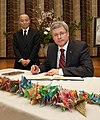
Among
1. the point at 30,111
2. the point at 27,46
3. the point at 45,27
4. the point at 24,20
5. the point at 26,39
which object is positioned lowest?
the point at 30,111

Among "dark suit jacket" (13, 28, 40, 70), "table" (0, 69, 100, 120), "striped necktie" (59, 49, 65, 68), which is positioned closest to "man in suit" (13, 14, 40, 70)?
"dark suit jacket" (13, 28, 40, 70)

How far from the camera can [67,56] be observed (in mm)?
2355

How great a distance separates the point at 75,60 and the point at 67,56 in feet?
0.29

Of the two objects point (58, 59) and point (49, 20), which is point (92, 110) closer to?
point (58, 59)

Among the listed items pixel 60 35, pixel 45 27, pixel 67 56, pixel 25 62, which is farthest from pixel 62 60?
pixel 45 27

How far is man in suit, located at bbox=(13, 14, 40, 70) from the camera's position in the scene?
3.73m

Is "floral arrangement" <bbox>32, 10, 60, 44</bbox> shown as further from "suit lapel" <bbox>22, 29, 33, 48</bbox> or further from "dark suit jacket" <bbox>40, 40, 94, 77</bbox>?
"dark suit jacket" <bbox>40, 40, 94, 77</bbox>

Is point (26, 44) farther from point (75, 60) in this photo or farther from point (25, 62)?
point (75, 60)

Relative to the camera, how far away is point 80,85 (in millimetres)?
1516

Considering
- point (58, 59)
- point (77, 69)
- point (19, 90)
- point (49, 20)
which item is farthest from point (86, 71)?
point (49, 20)

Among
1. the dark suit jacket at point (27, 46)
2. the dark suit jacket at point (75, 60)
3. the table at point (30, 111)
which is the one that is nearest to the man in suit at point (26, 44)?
the dark suit jacket at point (27, 46)

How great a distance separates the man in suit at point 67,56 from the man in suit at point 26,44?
1.22 meters

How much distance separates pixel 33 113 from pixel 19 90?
312 millimetres

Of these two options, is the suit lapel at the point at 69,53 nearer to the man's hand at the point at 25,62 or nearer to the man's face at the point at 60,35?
the man's face at the point at 60,35
